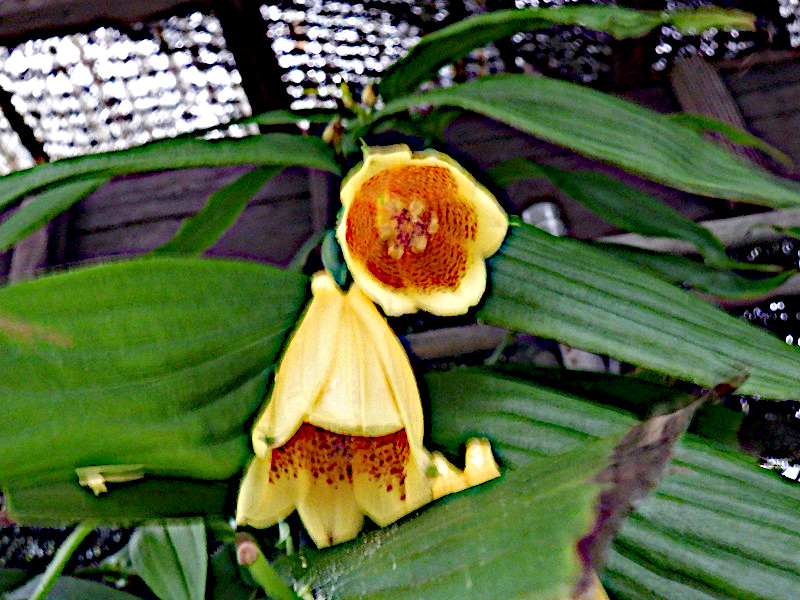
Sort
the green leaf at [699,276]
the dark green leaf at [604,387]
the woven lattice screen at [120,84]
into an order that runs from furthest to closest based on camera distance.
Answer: the woven lattice screen at [120,84], the green leaf at [699,276], the dark green leaf at [604,387]

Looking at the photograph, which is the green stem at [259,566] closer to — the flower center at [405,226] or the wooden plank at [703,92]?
the flower center at [405,226]

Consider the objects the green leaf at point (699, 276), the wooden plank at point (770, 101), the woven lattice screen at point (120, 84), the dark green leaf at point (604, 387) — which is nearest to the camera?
the dark green leaf at point (604, 387)

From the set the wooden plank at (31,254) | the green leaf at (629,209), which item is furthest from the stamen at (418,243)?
the wooden plank at (31,254)

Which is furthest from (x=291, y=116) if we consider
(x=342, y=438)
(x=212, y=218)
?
(x=342, y=438)

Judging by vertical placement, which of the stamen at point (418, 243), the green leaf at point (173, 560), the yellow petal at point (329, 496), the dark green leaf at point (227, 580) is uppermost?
the stamen at point (418, 243)

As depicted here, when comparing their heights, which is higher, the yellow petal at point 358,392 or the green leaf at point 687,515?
the yellow petal at point 358,392

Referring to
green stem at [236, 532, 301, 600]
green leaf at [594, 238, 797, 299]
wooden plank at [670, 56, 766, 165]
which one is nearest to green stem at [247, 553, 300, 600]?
green stem at [236, 532, 301, 600]

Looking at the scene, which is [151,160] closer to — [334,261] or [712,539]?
[334,261]

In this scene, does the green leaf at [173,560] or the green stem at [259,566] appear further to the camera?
the green leaf at [173,560]
